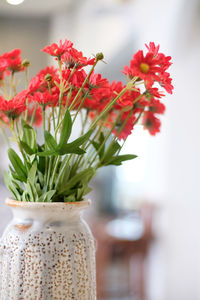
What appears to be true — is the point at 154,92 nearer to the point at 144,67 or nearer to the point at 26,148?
the point at 144,67

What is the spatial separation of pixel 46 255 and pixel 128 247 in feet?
8.20

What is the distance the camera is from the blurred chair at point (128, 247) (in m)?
2.80

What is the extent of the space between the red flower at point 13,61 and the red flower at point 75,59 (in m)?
0.11

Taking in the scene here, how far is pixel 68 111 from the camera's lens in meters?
0.49

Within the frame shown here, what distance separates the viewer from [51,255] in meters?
0.49

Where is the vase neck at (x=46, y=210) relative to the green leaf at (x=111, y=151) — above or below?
below

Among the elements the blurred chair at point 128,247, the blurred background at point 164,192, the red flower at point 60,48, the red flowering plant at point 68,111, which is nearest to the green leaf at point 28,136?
the red flowering plant at point 68,111

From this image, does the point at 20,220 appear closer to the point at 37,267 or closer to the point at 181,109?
the point at 37,267

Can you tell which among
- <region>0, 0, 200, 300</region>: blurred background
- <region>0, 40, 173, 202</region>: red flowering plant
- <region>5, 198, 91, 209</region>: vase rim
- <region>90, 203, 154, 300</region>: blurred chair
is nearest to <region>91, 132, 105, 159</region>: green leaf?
<region>0, 40, 173, 202</region>: red flowering plant

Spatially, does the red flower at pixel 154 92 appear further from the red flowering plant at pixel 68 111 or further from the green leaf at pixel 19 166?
the green leaf at pixel 19 166

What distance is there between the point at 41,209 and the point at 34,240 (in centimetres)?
4

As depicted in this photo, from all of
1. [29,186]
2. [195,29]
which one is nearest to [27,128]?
[29,186]

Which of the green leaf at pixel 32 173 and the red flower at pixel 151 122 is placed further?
the red flower at pixel 151 122

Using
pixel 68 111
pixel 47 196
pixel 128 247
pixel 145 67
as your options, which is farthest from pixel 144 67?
pixel 128 247
